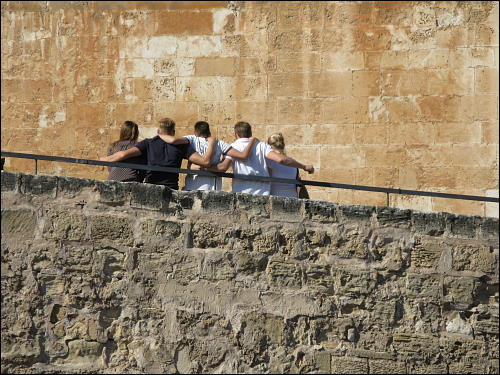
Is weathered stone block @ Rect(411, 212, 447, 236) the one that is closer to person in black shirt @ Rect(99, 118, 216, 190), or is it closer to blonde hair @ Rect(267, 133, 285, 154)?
blonde hair @ Rect(267, 133, 285, 154)

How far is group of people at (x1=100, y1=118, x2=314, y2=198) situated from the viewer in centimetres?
746

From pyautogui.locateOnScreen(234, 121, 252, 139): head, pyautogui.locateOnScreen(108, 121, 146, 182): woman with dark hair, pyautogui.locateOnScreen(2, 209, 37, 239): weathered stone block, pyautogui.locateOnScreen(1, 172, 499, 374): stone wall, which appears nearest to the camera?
pyautogui.locateOnScreen(1, 172, 499, 374): stone wall

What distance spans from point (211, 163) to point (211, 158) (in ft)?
0.13

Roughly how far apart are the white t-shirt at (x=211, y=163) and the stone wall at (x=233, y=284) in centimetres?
37

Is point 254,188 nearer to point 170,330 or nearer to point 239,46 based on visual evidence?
point 170,330

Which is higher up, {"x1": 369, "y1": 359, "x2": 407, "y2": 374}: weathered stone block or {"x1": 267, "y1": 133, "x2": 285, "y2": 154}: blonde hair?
{"x1": 267, "y1": 133, "x2": 285, "y2": 154}: blonde hair

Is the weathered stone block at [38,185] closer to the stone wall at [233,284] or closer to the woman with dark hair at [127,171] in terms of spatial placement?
the stone wall at [233,284]

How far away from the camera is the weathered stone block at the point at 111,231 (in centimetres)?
688

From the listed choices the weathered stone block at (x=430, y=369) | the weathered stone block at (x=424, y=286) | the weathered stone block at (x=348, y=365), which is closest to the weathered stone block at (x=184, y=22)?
the weathered stone block at (x=424, y=286)

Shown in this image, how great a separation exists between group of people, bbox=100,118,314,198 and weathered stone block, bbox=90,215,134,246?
0.60 meters

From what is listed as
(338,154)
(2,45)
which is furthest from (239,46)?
(2,45)

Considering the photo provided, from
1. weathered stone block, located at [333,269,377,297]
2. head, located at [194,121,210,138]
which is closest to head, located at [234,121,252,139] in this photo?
head, located at [194,121,210,138]

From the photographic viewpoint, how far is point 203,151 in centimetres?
770

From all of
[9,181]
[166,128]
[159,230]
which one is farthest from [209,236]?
[9,181]
